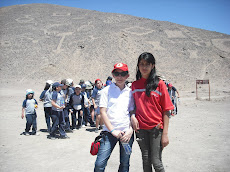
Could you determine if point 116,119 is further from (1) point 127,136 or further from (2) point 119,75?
(2) point 119,75

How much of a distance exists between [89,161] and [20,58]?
130 feet

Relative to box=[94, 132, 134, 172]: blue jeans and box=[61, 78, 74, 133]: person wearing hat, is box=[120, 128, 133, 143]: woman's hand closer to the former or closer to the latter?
box=[94, 132, 134, 172]: blue jeans

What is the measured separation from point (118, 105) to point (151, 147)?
745mm

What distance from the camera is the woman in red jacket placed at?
2801 millimetres

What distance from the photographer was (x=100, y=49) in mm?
41375

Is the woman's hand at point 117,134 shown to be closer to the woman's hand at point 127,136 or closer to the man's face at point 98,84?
the woman's hand at point 127,136

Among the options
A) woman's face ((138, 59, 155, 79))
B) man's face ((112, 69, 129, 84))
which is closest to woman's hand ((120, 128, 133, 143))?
man's face ((112, 69, 129, 84))

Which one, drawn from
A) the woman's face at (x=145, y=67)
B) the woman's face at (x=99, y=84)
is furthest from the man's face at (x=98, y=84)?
the woman's face at (x=145, y=67)

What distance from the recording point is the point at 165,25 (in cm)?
5688

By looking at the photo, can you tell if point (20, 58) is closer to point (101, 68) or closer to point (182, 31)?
point (101, 68)

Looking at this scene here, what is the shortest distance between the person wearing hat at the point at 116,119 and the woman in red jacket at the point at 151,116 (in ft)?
0.43

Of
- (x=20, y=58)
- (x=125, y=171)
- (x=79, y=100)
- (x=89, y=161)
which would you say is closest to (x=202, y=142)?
(x=89, y=161)

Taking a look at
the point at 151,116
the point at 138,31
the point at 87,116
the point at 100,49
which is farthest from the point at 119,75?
the point at 138,31

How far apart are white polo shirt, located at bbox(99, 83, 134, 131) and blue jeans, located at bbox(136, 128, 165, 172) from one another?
28 cm
